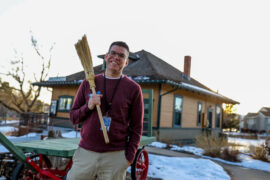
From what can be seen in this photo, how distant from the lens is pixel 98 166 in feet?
6.62

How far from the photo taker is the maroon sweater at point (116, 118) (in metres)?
2.05

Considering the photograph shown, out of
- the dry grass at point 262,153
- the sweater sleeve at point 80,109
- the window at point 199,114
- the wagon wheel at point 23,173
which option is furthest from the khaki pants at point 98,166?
the window at point 199,114

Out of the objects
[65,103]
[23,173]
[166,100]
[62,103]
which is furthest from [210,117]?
[23,173]

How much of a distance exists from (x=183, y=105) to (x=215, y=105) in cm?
644

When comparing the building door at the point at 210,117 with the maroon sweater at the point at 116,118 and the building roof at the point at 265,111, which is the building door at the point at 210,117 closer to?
the maroon sweater at the point at 116,118

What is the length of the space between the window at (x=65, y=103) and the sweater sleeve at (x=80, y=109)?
1499cm

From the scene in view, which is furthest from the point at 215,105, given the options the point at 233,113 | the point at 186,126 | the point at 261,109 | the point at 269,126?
the point at 261,109

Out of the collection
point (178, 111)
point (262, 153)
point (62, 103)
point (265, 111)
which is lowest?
point (262, 153)

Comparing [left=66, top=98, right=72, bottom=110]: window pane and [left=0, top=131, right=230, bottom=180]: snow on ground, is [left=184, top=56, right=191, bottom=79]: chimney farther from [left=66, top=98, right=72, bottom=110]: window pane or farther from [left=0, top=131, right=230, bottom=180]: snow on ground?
[left=0, top=131, right=230, bottom=180]: snow on ground

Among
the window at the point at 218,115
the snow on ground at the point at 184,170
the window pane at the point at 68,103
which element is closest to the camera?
the snow on ground at the point at 184,170

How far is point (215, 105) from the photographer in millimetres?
19906

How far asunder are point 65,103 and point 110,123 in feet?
52.1

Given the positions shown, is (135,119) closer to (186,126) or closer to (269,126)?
(186,126)

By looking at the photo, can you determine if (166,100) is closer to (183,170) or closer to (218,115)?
(183,170)
